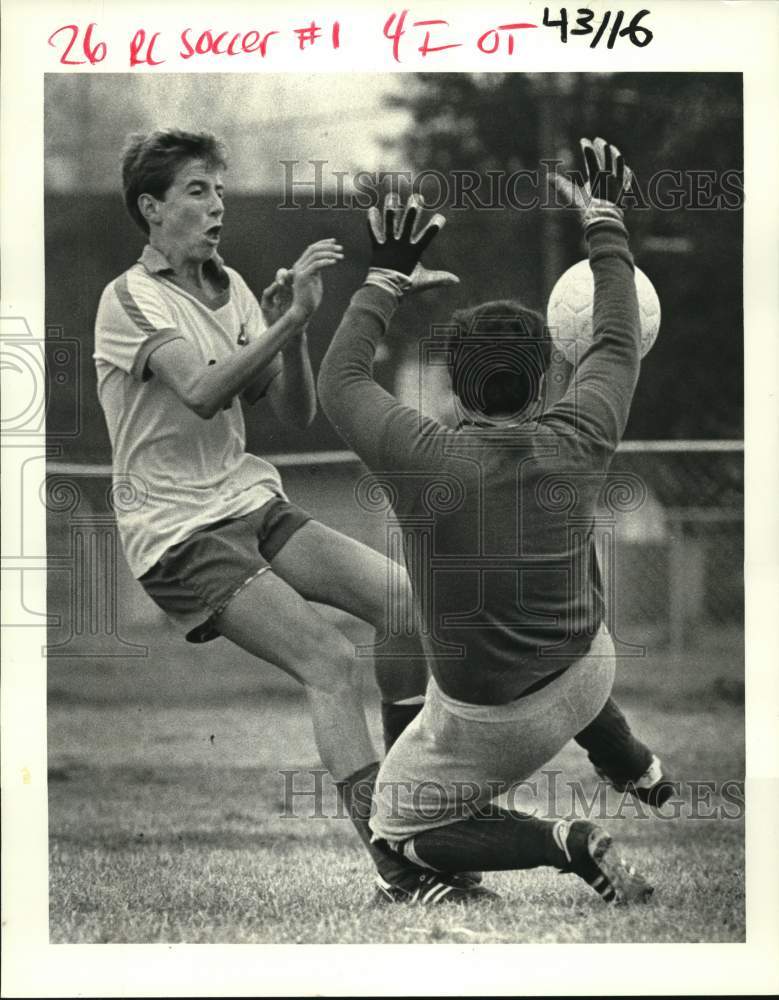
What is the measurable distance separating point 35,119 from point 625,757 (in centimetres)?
262

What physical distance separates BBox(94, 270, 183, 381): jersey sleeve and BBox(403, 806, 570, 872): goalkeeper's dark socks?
165cm

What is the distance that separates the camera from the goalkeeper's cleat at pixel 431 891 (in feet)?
22.5

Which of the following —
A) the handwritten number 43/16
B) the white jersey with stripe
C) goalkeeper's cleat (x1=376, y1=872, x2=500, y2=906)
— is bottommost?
goalkeeper's cleat (x1=376, y1=872, x2=500, y2=906)

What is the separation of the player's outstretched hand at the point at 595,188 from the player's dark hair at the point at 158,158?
1.03 m

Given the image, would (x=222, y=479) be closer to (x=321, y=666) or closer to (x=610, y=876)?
(x=321, y=666)

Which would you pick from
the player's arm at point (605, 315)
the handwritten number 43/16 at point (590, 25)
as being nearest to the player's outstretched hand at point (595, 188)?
the player's arm at point (605, 315)

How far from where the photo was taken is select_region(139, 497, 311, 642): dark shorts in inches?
270

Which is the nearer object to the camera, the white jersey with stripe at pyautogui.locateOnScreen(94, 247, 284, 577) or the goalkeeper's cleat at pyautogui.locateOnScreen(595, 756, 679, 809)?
the white jersey with stripe at pyautogui.locateOnScreen(94, 247, 284, 577)

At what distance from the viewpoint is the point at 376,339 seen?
22.4 feet

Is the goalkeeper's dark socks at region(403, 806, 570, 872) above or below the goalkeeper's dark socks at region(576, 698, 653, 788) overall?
below

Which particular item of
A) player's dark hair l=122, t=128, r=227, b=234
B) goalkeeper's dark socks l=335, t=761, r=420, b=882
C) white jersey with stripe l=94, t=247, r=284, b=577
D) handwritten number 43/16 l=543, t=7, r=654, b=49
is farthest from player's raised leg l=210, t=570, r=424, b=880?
handwritten number 43/16 l=543, t=7, r=654, b=49

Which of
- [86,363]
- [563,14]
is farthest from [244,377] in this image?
[563,14]

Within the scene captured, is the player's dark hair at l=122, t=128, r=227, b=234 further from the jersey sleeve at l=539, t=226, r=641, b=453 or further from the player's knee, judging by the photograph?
the player's knee
